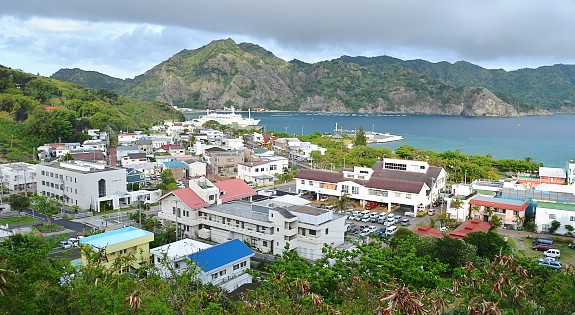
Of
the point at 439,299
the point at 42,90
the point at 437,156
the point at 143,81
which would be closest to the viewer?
the point at 439,299

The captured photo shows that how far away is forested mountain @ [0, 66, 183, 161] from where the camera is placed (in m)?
37.2

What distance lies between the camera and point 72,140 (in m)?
39.8

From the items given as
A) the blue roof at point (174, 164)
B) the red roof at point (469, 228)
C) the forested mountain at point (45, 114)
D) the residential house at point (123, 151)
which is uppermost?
the forested mountain at point (45, 114)

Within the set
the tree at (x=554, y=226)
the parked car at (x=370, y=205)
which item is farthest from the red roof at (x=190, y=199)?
the tree at (x=554, y=226)

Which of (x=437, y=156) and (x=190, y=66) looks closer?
(x=437, y=156)

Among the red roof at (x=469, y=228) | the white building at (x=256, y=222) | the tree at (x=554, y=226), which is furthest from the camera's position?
the tree at (x=554, y=226)

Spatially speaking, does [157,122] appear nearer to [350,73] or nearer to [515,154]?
[515,154]

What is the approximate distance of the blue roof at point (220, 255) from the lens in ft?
40.7

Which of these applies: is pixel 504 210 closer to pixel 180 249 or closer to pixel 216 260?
pixel 216 260

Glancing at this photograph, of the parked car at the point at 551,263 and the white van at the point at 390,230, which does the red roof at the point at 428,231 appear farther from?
the parked car at the point at 551,263

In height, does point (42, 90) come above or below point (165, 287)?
above

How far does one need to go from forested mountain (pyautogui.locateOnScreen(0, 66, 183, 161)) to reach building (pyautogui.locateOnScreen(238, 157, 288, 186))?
16.7 metres

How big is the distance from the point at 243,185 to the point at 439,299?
610 inches

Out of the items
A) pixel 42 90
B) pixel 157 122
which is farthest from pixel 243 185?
pixel 157 122
